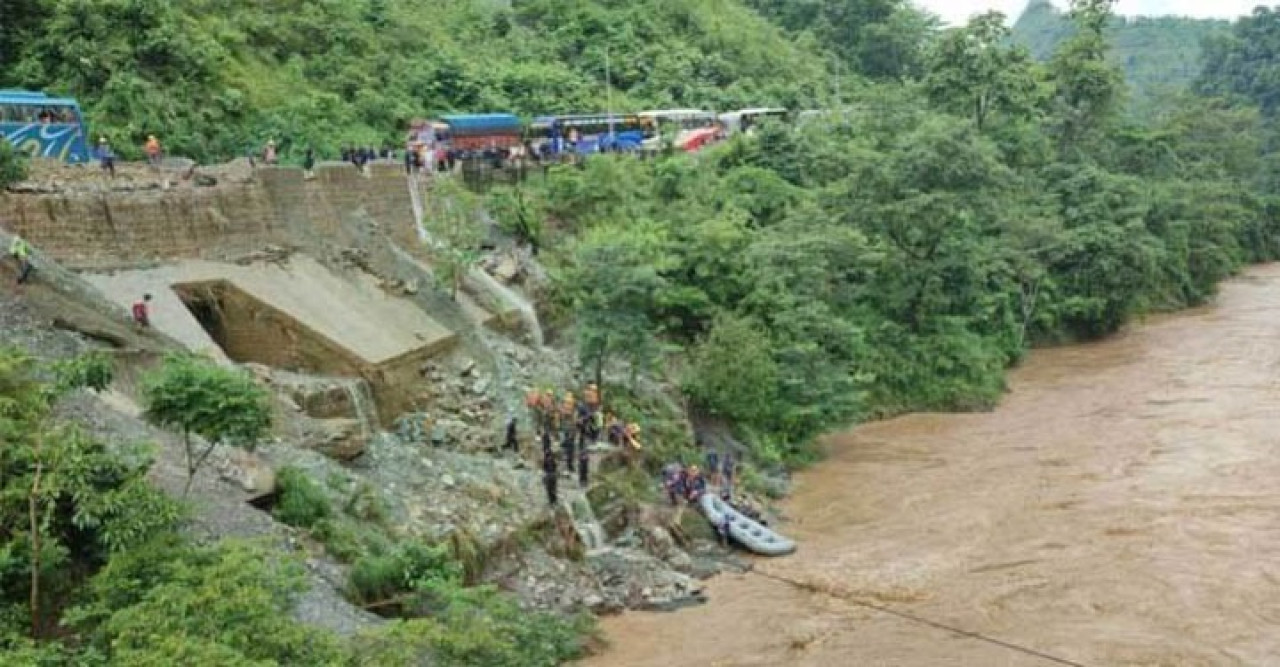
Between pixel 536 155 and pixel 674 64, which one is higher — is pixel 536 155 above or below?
below

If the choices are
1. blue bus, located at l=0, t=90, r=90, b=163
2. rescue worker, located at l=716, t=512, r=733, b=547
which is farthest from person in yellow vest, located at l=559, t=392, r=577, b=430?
blue bus, located at l=0, t=90, r=90, b=163

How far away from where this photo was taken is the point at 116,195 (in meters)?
22.5

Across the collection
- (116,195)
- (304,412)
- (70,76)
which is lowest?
(304,412)

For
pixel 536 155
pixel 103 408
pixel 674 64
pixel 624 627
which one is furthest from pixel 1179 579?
pixel 674 64

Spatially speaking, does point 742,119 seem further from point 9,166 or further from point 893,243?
point 9,166

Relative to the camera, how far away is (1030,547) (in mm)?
22969

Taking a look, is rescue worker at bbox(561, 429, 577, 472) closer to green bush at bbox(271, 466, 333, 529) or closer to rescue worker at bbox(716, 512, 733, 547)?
rescue worker at bbox(716, 512, 733, 547)

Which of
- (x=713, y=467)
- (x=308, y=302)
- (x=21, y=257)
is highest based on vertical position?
(x=21, y=257)

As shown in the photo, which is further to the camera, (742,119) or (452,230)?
(742,119)

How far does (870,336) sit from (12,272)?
2575 centimetres

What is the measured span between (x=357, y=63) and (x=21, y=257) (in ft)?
84.0

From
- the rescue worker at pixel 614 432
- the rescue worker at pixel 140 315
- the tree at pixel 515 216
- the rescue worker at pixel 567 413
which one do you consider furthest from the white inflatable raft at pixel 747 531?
the tree at pixel 515 216

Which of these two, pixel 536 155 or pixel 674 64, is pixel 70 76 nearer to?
pixel 536 155

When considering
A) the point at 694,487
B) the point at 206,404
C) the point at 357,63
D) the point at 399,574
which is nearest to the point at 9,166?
the point at 206,404
